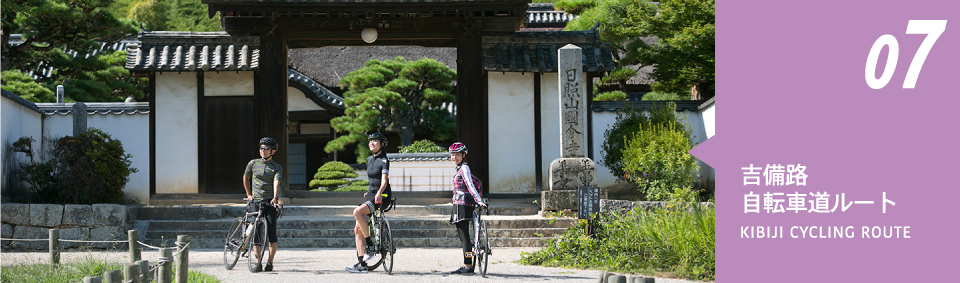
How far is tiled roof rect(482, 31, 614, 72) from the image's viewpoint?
14.4 m

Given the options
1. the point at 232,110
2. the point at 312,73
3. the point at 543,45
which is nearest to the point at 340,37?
the point at 232,110

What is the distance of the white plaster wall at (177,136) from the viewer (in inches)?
576

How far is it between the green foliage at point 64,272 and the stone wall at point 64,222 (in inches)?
119

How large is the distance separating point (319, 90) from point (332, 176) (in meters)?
4.81

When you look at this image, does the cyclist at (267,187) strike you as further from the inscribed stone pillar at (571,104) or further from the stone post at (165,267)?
the inscribed stone pillar at (571,104)

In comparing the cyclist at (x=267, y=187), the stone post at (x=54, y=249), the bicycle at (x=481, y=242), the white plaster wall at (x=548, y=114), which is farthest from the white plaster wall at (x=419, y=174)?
the stone post at (x=54, y=249)

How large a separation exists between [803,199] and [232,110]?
10.7 metres

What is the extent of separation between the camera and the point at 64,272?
7488mm

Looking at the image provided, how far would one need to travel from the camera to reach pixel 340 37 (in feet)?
47.4

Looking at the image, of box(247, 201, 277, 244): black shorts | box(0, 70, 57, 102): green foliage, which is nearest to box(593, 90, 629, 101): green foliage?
box(247, 201, 277, 244): black shorts

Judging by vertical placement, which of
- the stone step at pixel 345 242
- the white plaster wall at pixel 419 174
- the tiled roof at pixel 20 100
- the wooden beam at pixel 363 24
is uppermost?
the wooden beam at pixel 363 24

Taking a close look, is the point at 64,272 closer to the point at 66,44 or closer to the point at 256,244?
the point at 256,244

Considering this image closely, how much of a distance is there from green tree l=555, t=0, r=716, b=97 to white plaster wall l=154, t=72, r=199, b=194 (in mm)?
7708

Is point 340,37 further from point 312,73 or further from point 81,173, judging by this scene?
point 312,73
